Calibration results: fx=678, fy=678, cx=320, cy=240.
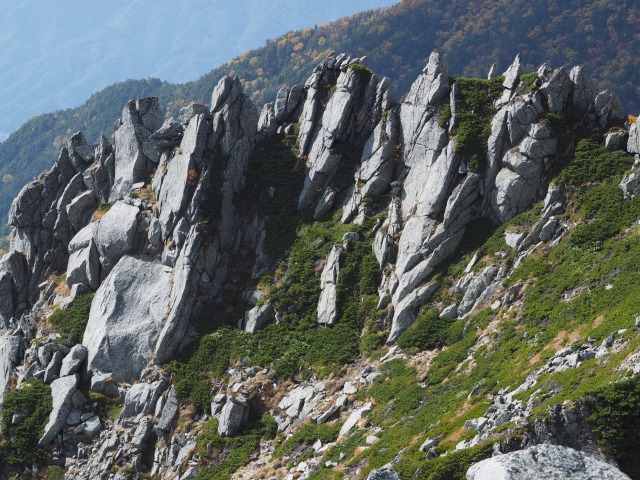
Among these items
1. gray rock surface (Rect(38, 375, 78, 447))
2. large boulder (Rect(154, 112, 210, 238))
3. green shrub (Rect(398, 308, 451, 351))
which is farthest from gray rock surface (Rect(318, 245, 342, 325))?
gray rock surface (Rect(38, 375, 78, 447))

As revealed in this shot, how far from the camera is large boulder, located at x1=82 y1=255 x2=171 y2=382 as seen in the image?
50188 millimetres

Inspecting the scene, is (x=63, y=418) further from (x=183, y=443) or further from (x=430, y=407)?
(x=430, y=407)

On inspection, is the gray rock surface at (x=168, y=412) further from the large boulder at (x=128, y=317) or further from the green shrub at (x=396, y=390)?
the green shrub at (x=396, y=390)

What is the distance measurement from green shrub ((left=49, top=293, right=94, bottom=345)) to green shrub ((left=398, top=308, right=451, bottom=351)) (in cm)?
2558

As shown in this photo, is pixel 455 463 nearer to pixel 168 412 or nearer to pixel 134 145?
pixel 168 412

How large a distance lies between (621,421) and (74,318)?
42292 millimetres

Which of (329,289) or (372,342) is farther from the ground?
(329,289)

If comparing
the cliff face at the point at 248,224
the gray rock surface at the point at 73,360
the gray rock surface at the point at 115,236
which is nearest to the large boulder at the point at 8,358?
the cliff face at the point at 248,224

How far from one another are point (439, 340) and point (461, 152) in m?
14.1

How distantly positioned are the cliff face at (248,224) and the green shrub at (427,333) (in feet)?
2.96

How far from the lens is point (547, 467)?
20.2m

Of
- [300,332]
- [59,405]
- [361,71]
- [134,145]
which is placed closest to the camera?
[59,405]

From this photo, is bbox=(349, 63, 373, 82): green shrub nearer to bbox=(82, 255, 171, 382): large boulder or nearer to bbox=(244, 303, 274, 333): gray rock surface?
bbox=(244, 303, 274, 333): gray rock surface

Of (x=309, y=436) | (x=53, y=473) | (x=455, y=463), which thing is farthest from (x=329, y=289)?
(x=455, y=463)
